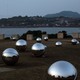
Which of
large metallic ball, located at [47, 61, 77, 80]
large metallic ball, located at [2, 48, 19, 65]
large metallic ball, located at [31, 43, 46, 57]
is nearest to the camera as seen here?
large metallic ball, located at [47, 61, 77, 80]

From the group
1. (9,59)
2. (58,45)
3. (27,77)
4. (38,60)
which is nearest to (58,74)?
(27,77)

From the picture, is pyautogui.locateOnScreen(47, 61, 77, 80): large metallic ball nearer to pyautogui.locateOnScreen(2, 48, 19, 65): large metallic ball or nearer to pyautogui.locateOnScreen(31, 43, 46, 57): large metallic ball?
pyautogui.locateOnScreen(2, 48, 19, 65): large metallic ball

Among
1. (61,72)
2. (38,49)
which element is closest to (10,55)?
(38,49)

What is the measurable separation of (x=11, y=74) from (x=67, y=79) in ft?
18.9

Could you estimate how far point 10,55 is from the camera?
1800cm

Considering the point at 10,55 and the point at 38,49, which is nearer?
the point at 10,55

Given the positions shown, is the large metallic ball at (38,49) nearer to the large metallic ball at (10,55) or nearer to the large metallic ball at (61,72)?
the large metallic ball at (10,55)

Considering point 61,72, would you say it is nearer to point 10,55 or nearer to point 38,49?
point 10,55

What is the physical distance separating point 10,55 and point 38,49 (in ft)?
15.8

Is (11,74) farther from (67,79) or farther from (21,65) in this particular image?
(67,79)

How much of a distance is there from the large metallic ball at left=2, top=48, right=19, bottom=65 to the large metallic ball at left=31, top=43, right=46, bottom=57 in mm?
3960

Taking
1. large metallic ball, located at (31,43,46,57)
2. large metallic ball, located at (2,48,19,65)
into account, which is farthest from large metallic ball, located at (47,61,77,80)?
large metallic ball, located at (31,43,46,57)

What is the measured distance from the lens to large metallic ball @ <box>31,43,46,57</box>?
22.4m

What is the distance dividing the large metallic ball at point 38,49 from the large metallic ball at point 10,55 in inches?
156
